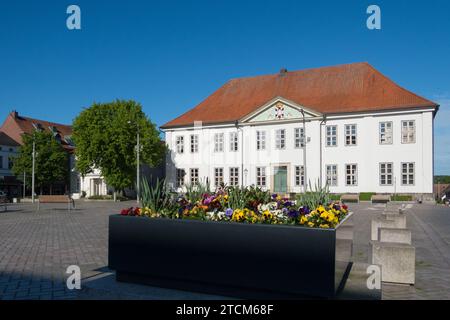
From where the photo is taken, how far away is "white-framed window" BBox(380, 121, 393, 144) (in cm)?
3584

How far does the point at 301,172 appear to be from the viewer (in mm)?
39438

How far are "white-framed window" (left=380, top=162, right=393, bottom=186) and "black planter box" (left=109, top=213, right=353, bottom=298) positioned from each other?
3296 centimetres

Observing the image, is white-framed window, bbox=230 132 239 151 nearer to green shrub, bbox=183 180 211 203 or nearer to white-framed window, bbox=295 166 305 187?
white-framed window, bbox=295 166 305 187

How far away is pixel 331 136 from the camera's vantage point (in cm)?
3809

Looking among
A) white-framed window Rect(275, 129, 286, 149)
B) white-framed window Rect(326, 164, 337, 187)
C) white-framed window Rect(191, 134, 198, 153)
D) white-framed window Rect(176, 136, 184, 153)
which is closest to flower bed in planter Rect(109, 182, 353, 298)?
white-framed window Rect(326, 164, 337, 187)

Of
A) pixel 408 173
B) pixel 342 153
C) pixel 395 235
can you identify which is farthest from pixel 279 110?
pixel 395 235

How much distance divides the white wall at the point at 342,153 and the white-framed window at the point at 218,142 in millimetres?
395

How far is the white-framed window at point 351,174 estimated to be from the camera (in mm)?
36969

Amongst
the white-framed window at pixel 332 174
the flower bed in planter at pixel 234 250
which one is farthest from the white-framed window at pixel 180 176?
the flower bed in planter at pixel 234 250

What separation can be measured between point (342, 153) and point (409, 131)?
5902 mm

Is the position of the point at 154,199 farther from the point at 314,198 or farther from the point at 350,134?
the point at 350,134
